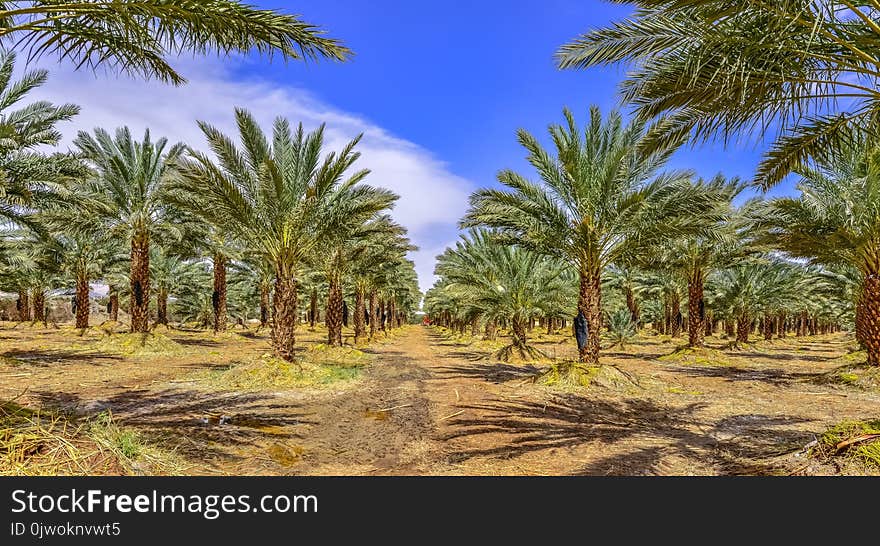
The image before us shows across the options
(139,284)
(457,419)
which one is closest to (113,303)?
(139,284)

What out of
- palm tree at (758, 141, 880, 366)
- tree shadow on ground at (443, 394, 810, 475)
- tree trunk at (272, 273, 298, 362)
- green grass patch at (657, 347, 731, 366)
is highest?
palm tree at (758, 141, 880, 366)

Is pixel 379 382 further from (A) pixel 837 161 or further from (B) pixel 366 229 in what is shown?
(A) pixel 837 161

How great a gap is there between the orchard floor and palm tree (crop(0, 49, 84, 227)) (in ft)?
13.7

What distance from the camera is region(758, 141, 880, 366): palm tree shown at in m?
10.8

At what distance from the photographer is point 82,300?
23969mm

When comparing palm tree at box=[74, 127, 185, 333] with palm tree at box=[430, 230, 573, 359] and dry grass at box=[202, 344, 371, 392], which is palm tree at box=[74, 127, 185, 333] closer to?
dry grass at box=[202, 344, 371, 392]

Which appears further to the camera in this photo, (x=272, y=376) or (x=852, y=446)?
(x=272, y=376)

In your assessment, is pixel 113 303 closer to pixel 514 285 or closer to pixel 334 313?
pixel 334 313

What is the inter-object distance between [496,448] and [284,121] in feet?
32.4

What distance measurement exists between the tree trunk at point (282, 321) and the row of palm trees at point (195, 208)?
1.0 inches

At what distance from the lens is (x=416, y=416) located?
23.4ft

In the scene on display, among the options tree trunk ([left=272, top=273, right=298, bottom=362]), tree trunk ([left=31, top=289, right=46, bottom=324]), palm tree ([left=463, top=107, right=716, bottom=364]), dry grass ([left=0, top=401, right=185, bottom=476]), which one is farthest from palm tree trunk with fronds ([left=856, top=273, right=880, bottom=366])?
tree trunk ([left=31, top=289, right=46, bottom=324])

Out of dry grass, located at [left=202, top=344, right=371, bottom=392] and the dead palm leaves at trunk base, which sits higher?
the dead palm leaves at trunk base

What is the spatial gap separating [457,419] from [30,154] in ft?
41.3
